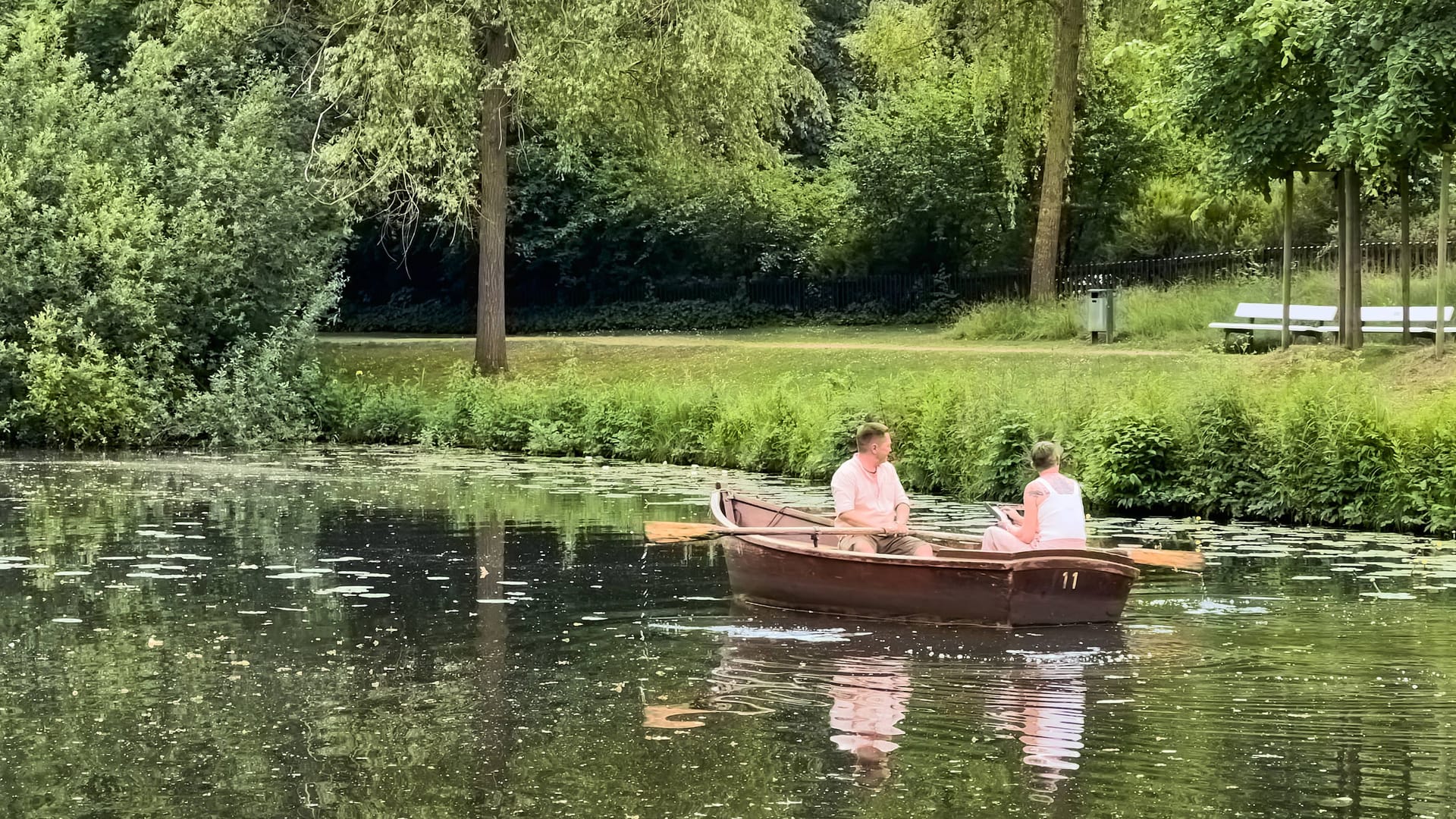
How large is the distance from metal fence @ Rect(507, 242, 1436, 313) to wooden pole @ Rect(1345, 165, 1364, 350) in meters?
7.09

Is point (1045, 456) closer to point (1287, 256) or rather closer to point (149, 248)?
point (1287, 256)

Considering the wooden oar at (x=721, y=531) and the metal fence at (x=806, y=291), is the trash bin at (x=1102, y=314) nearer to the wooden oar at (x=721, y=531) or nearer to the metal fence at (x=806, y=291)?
the metal fence at (x=806, y=291)

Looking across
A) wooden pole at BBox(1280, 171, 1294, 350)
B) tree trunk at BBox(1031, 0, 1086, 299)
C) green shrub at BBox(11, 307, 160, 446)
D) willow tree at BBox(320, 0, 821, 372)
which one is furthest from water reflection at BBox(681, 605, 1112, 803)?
tree trunk at BBox(1031, 0, 1086, 299)

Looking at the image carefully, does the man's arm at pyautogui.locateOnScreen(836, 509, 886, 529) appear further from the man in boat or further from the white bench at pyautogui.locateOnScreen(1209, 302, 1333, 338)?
the white bench at pyautogui.locateOnScreen(1209, 302, 1333, 338)

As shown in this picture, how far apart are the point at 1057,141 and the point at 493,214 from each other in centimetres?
1067

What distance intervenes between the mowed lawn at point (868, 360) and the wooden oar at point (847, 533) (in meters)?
6.80

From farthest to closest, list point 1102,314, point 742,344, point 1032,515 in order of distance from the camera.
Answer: point 742,344
point 1102,314
point 1032,515

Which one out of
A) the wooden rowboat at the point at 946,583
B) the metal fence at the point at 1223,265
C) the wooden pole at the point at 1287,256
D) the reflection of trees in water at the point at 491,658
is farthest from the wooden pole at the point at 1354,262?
the wooden rowboat at the point at 946,583

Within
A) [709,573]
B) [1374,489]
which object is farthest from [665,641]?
[1374,489]

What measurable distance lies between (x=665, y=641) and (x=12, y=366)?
2088 centimetres

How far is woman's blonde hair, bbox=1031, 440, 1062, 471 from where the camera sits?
14.3m

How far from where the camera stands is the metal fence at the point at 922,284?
114ft

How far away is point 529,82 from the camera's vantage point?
108 feet

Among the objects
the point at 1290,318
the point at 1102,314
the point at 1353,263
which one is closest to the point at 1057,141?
the point at 1102,314
